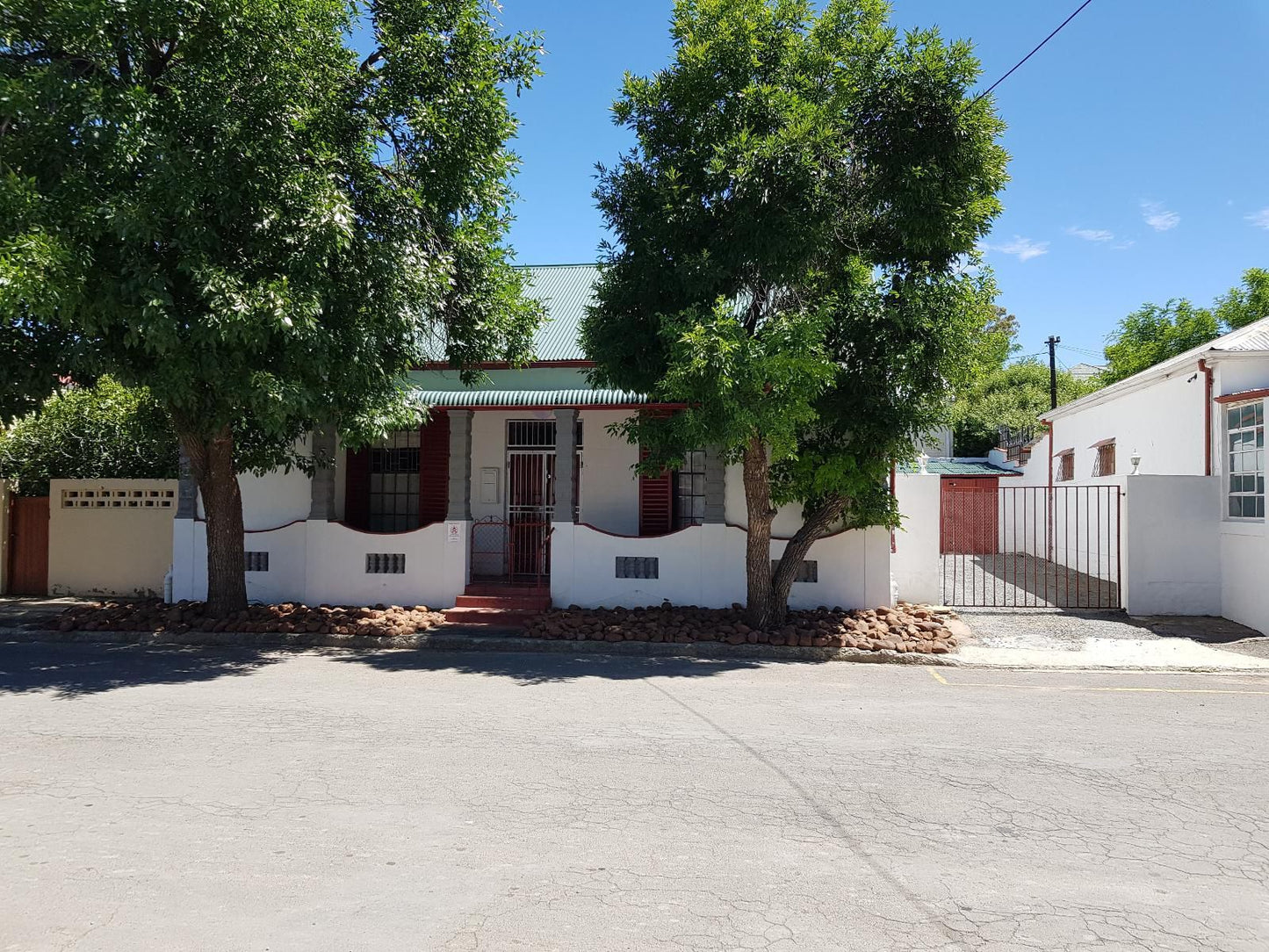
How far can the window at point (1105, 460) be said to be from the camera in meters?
17.3

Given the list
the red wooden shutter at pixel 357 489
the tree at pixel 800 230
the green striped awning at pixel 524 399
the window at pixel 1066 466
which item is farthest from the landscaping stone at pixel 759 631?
the window at pixel 1066 466

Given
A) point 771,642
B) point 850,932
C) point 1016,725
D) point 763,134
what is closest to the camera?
point 850,932

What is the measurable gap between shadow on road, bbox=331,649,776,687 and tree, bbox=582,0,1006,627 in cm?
255

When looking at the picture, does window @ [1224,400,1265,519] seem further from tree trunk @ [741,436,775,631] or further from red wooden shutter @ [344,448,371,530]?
red wooden shutter @ [344,448,371,530]

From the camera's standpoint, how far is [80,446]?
1541cm

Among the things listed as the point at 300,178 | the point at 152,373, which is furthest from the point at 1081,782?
the point at 152,373

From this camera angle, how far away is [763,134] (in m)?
9.95

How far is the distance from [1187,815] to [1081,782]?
67cm

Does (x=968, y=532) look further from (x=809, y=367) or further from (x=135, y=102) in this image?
(x=135, y=102)

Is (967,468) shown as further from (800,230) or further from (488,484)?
(800,230)

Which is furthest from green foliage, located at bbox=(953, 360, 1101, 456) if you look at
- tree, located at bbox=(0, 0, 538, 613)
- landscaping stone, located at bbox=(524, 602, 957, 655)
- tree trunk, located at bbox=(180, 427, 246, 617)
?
tree trunk, located at bbox=(180, 427, 246, 617)

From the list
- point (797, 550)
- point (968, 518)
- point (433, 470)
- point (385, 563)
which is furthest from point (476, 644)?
point (968, 518)

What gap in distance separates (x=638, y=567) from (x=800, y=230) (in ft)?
17.7

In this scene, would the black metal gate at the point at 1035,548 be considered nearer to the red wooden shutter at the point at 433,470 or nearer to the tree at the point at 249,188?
the red wooden shutter at the point at 433,470
